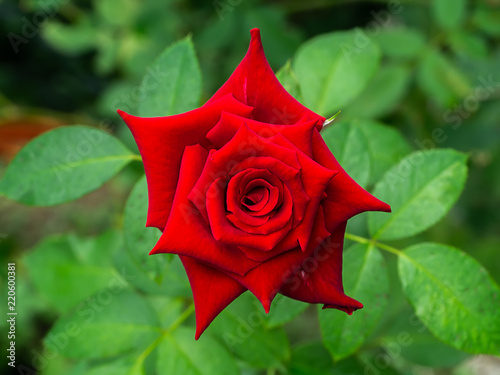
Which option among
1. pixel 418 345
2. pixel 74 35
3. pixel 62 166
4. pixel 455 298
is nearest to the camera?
Answer: pixel 455 298

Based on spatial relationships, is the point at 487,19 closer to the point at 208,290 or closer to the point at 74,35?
the point at 208,290

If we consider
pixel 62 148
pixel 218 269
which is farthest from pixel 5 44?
pixel 218 269

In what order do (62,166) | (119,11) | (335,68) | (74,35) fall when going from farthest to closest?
(74,35) < (119,11) < (335,68) < (62,166)

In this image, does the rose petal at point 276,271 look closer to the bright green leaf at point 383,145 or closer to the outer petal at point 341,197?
the outer petal at point 341,197

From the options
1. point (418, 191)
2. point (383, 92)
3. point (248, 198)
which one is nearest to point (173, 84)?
point (248, 198)

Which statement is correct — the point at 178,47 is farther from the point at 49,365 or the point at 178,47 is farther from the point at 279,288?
the point at 49,365

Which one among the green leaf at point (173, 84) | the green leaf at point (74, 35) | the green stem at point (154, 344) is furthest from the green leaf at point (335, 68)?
the green leaf at point (74, 35)
